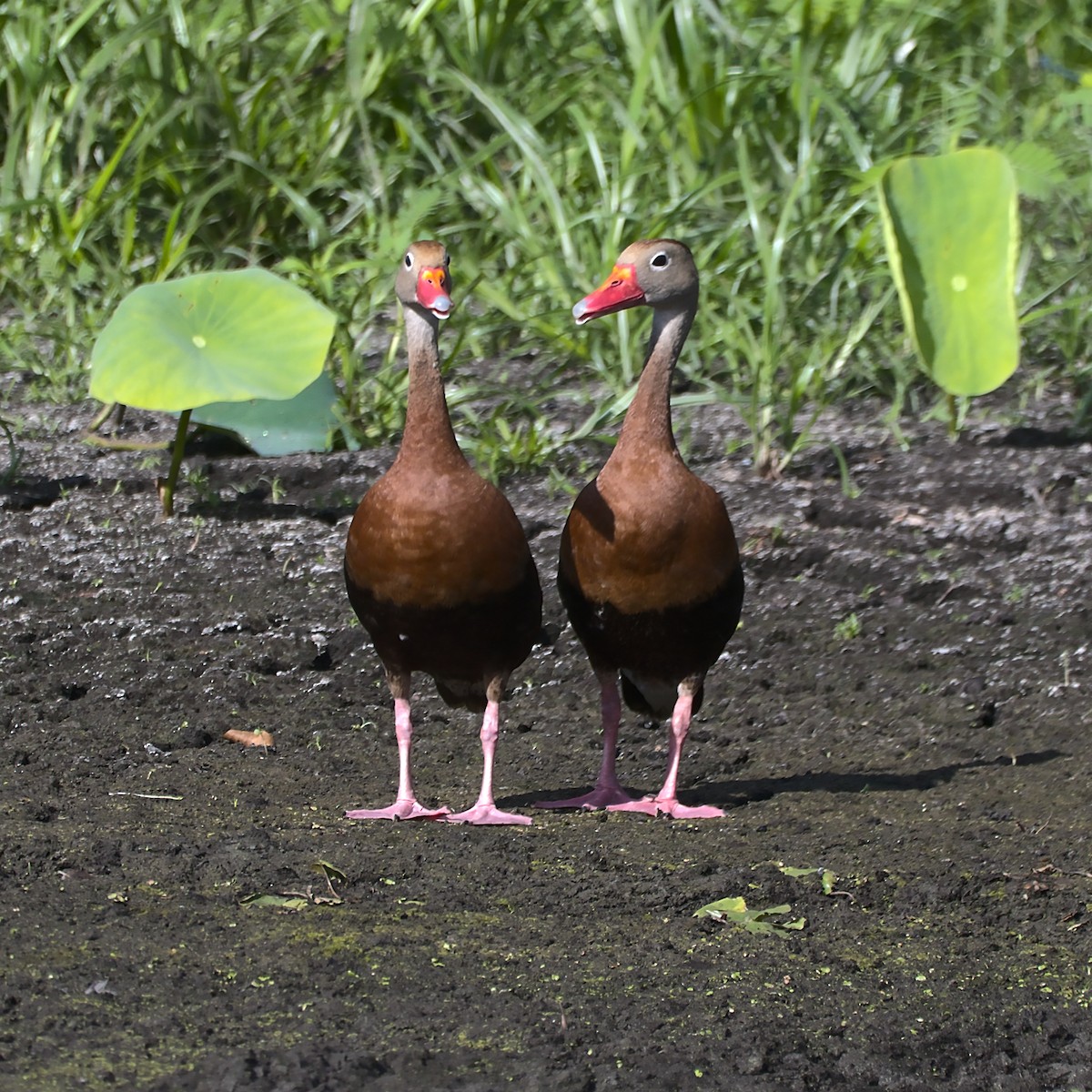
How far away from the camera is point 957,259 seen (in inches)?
210

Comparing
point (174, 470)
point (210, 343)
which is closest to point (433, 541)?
point (210, 343)

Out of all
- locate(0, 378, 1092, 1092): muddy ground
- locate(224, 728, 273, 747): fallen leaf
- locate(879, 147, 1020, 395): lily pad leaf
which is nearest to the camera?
locate(0, 378, 1092, 1092): muddy ground

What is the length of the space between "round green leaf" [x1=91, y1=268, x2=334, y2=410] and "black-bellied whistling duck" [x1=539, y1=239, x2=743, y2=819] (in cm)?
119

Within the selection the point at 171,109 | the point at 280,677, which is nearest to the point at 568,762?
the point at 280,677

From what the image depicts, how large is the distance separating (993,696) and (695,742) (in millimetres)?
830

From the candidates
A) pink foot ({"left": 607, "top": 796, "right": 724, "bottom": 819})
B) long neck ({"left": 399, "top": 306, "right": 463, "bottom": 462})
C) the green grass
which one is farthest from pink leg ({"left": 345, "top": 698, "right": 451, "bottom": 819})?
the green grass

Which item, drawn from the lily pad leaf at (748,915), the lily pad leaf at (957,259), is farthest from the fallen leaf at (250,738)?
the lily pad leaf at (957,259)

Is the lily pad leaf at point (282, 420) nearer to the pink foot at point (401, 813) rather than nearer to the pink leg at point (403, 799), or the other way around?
the pink leg at point (403, 799)

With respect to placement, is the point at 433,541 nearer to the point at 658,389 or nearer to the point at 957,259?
the point at 658,389

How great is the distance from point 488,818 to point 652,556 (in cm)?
65

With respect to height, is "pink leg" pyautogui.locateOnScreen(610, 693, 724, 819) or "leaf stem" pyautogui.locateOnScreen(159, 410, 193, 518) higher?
"leaf stem" pyautogui.locateOnScreen(159, 410, 193, 518)

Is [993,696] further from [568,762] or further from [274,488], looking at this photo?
[274,488]

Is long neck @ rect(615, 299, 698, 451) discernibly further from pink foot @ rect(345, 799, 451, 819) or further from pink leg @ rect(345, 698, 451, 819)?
pink foot @ rect(345, 799, 451, 819)

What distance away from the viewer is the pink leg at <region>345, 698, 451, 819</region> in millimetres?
3521
